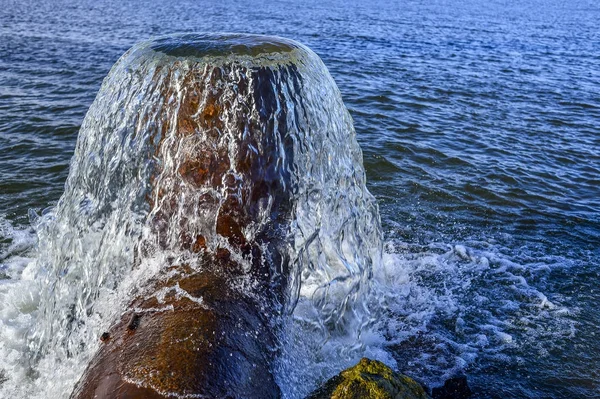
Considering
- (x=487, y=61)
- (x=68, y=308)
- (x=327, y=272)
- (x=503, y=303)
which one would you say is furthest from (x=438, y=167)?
(x=487, y=61)

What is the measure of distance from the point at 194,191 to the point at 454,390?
125 inches

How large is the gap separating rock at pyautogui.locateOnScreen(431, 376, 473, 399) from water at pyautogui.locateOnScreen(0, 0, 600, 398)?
0.22 meters

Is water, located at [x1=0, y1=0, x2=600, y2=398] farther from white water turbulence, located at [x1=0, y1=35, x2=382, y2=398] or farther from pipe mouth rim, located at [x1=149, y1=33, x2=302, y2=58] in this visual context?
pipe mouth rim, located at [x1=149, y1=33, x2=302, y2=58]

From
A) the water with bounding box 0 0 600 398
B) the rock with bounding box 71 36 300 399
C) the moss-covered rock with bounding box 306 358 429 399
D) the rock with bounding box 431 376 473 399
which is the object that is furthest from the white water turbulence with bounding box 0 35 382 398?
the rock with bounding box 431 376 473 399

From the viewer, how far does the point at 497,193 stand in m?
10.6

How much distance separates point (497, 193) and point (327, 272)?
5787mm

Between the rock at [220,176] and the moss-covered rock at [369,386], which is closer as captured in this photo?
A: the moss-covered rock at [369,386]

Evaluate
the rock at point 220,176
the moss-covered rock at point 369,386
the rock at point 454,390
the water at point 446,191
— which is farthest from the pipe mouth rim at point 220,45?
the rock at point 454,390

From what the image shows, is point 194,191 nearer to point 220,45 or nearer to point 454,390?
point 220,45

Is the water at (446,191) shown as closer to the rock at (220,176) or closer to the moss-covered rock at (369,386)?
the moss-covered rock at (369,386)

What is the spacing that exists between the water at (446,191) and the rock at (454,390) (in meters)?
0.22

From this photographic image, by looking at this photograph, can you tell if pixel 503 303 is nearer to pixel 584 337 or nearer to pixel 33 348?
pixel 584 337

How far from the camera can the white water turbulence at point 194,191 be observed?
4961 mm

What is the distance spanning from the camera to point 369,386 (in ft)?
12.8
